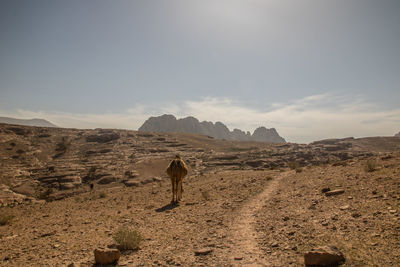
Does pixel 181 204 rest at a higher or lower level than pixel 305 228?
lower

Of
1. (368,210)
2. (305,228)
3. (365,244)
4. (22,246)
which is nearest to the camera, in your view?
(365,244)

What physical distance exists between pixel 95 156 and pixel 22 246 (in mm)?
39834

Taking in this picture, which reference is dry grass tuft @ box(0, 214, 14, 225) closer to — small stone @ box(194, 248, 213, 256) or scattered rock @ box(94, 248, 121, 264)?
scattered rock @ box(94, 248, 121, 264)

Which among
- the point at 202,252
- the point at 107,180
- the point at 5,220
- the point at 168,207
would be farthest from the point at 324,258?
the point at 107,180

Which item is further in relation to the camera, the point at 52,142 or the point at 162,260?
the point at 52,142

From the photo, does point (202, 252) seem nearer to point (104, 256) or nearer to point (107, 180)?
point (104, 256)

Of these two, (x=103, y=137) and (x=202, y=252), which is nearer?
(x=202, y=252)

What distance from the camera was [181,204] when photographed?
12086 millimetres

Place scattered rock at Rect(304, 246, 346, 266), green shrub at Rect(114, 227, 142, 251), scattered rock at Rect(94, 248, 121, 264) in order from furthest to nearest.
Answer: green shrub at Rect(114, 227, 142, 251)
scattered rock at Rect(94, 248, 121, 264)
scattered rock at Rect(304, 246, 346, 266)

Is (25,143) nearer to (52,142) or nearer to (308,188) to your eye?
(52,142)

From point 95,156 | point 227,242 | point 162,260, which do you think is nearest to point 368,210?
point 227,242

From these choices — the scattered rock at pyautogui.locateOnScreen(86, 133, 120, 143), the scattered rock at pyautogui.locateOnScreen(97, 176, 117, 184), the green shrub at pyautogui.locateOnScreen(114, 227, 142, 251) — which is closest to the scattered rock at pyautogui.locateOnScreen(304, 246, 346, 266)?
the green shrub at pyautogui.locateOnScreen(114, 227, 142, 251)

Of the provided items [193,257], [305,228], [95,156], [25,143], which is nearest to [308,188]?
[305,228]

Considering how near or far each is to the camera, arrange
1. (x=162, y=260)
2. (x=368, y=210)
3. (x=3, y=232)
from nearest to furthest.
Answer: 1. (x=162, y=260)
2. (x=368, y=210)
3. (x=3, y=232)
